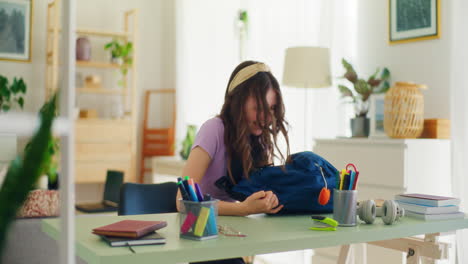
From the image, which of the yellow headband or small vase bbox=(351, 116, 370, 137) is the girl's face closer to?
the yellow headband

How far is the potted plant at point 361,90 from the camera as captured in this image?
3.54m

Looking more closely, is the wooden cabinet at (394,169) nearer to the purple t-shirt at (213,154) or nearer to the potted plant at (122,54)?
the purple t-shirt at (213,154)

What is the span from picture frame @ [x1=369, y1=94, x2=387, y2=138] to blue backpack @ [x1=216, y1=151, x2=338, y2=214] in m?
1.66

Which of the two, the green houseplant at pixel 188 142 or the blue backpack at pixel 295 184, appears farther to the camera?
the green houseplant at pixel 188 142

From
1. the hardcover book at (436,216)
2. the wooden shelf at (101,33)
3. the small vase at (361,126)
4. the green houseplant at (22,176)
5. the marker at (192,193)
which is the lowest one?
the hardcover book at (436,216)

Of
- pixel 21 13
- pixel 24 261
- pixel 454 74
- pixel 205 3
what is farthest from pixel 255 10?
pixel 24 261

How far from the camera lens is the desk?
1218mm

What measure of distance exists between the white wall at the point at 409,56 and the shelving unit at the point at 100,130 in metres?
3.00

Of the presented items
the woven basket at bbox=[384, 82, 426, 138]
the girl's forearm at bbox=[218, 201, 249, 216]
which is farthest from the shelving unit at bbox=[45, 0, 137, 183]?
the girl's forearm at bbox=[218, 201, 249, 216]

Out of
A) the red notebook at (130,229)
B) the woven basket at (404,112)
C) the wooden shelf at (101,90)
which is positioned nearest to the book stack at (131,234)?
the red notebook at (130,229)

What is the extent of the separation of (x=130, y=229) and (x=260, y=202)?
50cm

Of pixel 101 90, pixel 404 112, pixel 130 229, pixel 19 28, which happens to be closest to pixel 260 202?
pixel 130 229

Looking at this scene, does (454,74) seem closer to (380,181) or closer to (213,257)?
(380,181)

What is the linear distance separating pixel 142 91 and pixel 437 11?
13.5ft
